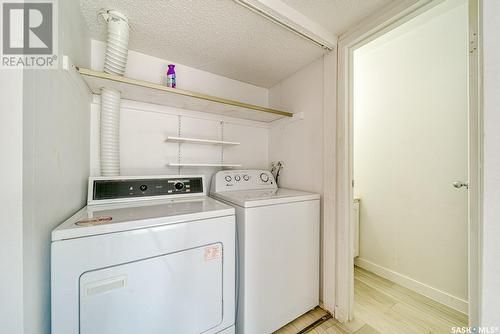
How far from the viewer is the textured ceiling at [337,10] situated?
44.6 inches

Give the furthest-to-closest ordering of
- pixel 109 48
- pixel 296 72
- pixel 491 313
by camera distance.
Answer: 1. pixel 296 72
2. pixel 109 48
3. pixel 491 313

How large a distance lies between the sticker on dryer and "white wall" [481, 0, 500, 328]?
1037 mm

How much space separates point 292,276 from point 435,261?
53.1 inches

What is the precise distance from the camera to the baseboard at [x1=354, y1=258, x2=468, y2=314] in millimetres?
1454

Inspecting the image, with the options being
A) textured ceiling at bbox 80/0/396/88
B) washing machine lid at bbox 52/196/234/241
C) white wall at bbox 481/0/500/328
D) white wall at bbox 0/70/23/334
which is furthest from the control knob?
white wall at bbox 0/70/23/334

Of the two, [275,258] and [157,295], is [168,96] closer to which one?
[157,295]

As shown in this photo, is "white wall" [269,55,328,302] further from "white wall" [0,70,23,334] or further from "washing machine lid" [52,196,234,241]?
"white wall" [0,70,23,334]

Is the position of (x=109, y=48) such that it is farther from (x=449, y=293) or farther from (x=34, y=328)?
(x=449, y=293)

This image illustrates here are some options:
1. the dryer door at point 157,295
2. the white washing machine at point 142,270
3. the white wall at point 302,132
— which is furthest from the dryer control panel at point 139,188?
the white wall at point 302,132

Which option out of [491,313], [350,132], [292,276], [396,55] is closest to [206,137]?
[350,132]

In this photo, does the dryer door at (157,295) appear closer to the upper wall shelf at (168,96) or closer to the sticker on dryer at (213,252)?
the sticker on dryer at (213,252)

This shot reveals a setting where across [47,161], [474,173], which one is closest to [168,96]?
[47,161]

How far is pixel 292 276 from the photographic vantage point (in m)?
1.34

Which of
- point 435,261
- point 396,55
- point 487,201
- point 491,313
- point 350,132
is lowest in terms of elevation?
point 435,261
